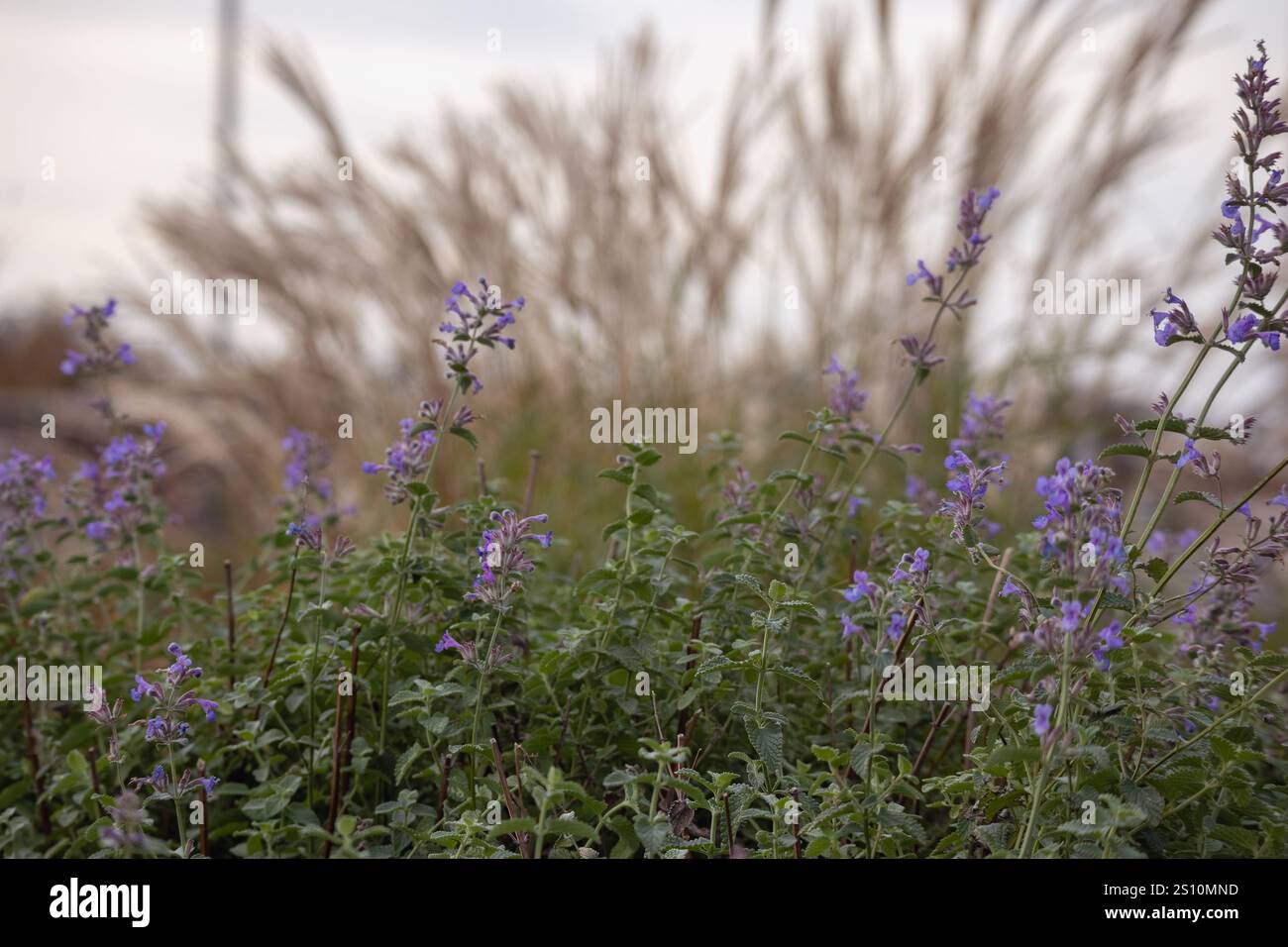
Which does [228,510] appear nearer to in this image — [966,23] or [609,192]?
[609,192]

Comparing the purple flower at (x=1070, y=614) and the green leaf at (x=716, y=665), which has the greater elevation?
the purple flower at (x=1070, y=614)

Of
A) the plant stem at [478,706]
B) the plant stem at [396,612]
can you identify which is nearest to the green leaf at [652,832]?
the plant stem at [478,706]

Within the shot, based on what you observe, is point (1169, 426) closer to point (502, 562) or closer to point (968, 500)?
point (968, 500)

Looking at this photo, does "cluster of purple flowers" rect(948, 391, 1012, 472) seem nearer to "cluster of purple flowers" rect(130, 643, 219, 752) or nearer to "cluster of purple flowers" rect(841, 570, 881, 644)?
"cluster of purple flowers" rect(841, 570, 881, 644)

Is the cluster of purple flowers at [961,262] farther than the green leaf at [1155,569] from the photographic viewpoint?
Yes

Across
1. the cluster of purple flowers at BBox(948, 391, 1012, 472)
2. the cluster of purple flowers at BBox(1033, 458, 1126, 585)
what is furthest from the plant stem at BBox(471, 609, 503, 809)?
the cluster of purple flowers at BBox(948, 391, 1012, 472)

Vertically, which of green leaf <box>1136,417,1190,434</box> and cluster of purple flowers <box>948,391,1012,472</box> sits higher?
cluster of purple flowers <box>948,391,1012,472</box>

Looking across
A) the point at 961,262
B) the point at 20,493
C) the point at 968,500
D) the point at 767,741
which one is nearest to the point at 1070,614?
the point at 968,500

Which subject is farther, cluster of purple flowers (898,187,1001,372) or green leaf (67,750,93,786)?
cluster of purple flowers (898,187,1001,372)

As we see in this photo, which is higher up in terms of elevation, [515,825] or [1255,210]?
[1255,210]

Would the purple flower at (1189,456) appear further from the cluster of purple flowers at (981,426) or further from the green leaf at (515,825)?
the green leaf at (515,825)

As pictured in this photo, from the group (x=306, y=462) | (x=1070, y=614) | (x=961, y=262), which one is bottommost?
(x=1070, y=614)

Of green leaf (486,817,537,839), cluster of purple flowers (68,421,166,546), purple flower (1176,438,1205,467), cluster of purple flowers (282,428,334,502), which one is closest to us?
green leaf (486,817,537,839)

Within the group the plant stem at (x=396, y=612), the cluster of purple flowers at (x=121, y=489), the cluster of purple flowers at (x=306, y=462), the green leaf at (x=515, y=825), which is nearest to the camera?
the green leaf at (x=515, y=825)
